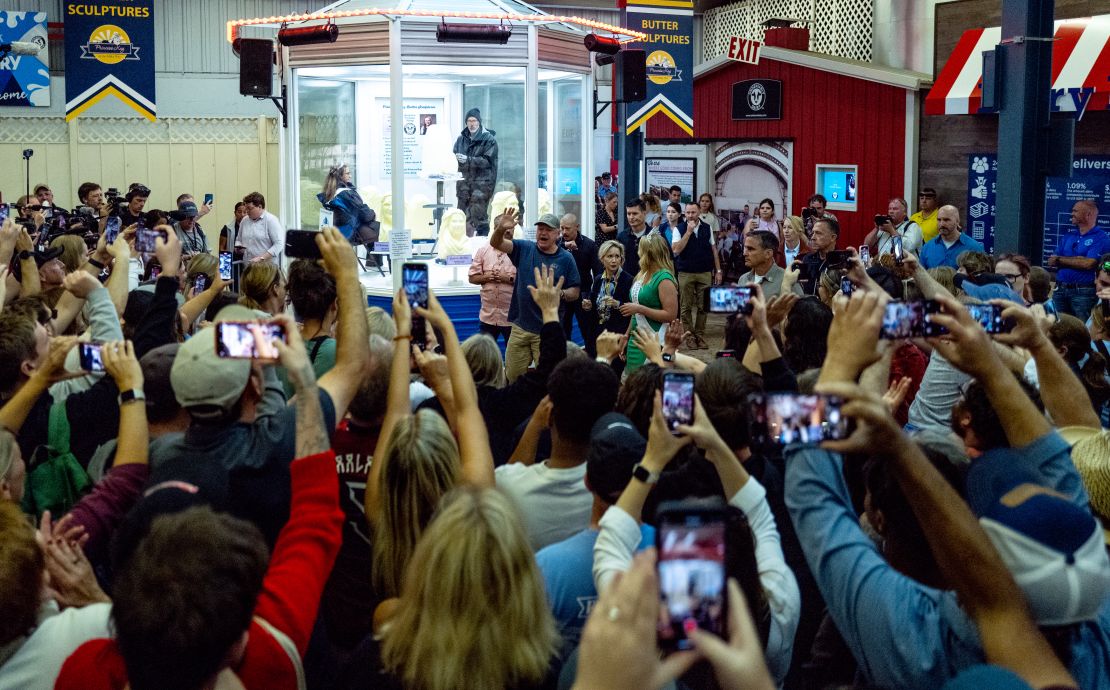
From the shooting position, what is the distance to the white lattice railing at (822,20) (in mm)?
16750

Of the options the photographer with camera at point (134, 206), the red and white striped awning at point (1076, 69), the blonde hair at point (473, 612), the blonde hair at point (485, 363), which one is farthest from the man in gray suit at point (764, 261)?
the photographer with camera at point (134, 206)

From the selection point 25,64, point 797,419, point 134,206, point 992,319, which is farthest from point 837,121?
point 797,419

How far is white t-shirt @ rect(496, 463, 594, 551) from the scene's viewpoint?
126 inches

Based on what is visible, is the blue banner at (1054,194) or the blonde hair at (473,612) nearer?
the blonde hair at (473,612)

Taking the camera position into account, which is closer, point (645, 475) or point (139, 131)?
point (645, 475)

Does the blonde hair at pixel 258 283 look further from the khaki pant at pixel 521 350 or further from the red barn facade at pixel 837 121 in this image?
the red barn facade at pixel 837 121

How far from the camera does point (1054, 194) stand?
13070 millimetres

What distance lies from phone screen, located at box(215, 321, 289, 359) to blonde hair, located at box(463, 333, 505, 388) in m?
1.93

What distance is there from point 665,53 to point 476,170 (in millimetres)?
2523

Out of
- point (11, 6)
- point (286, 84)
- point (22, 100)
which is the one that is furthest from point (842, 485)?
point (11, 6)

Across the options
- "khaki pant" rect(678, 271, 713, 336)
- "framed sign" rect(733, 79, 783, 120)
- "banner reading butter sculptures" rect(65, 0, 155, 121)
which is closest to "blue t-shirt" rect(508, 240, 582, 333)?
"khaki pant" rect(678, 271, 713, 336)

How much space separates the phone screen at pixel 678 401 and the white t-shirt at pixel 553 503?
0.61m

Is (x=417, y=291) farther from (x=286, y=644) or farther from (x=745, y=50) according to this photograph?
(x=745, y=50)

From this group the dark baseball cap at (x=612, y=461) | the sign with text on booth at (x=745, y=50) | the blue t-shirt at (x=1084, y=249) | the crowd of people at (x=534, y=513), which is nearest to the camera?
the crowd of people at (x=534, y=513)
